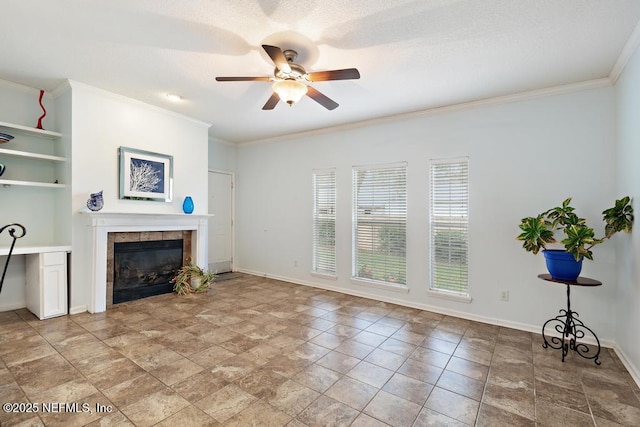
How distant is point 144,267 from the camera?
4.52 metres

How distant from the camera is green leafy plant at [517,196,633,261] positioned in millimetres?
2676

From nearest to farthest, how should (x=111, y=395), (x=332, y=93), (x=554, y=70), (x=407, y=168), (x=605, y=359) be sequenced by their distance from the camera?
(x=111, y=395) → (x=605, y=359) → (x=554, y=70) → (x=332, y=93) → (x=407, y=168)

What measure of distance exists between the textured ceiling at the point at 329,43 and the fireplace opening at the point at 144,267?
2.15 m


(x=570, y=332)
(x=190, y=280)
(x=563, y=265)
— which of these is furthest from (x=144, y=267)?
(x=570, y=332)

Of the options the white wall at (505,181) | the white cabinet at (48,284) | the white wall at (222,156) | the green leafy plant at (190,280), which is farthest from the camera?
the white wall at (222,156)

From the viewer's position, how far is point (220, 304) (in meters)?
4.27

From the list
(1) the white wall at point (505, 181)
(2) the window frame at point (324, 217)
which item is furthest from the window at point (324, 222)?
(1) the white wall at point (505, 181)

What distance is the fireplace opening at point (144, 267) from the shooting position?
4215 millimetres

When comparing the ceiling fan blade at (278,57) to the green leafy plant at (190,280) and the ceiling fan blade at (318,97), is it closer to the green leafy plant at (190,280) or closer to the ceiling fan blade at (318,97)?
the ceiling fan blade at (318,97)

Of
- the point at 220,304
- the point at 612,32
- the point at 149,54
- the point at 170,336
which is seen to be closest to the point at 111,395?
the point at 170,336

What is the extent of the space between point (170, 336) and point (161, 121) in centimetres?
313

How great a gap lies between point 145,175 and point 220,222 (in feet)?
6.87

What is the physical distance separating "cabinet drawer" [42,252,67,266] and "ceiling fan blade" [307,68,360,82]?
357cm

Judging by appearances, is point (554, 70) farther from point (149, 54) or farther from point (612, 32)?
point (149, 54)
